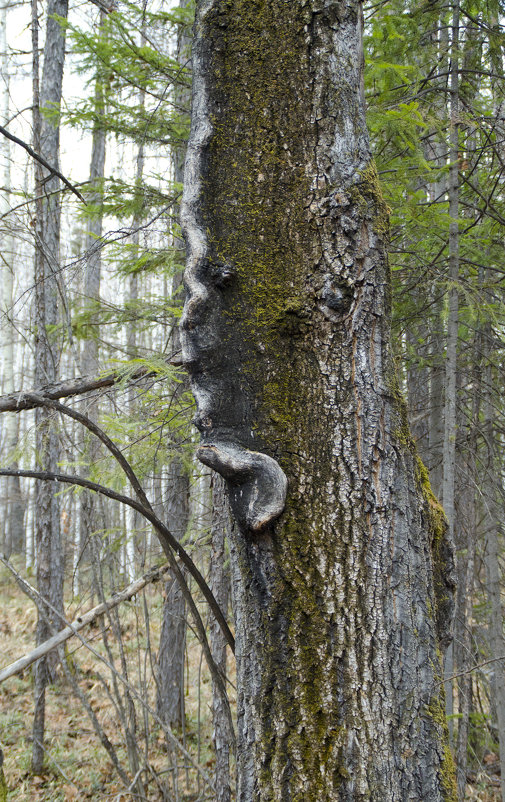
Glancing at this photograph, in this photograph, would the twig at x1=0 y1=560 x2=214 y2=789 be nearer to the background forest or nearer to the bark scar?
the background forest

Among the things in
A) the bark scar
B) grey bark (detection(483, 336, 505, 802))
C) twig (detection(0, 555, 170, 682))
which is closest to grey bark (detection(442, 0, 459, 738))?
grey bark (detection(483, 336, 505, 802))

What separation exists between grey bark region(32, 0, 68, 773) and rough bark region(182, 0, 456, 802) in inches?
104

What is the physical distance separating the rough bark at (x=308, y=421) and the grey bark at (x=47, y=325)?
2.63 m

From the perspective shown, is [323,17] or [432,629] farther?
[323,17]

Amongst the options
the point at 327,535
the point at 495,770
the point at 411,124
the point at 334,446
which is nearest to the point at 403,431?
the point at 334,446

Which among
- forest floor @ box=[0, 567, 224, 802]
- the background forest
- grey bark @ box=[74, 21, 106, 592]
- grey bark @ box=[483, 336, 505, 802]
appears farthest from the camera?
forest floor @ box=[0, 567, 224, 802]

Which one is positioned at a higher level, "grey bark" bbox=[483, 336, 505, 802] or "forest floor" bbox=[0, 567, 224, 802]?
"grey bark" bbox=[483, 336, 505, 802]

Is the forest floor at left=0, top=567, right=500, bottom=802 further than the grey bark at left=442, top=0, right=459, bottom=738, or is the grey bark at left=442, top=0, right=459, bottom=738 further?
the forest floor at left=0, top=567, right=500, bottom=802

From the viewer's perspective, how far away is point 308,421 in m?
1.54

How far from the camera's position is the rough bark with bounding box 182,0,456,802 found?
1382 millimetres

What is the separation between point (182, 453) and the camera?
15.8ft

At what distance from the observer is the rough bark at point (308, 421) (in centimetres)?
138

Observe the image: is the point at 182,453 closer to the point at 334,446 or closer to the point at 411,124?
the point at 411,124

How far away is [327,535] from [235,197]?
1034 millimetres
